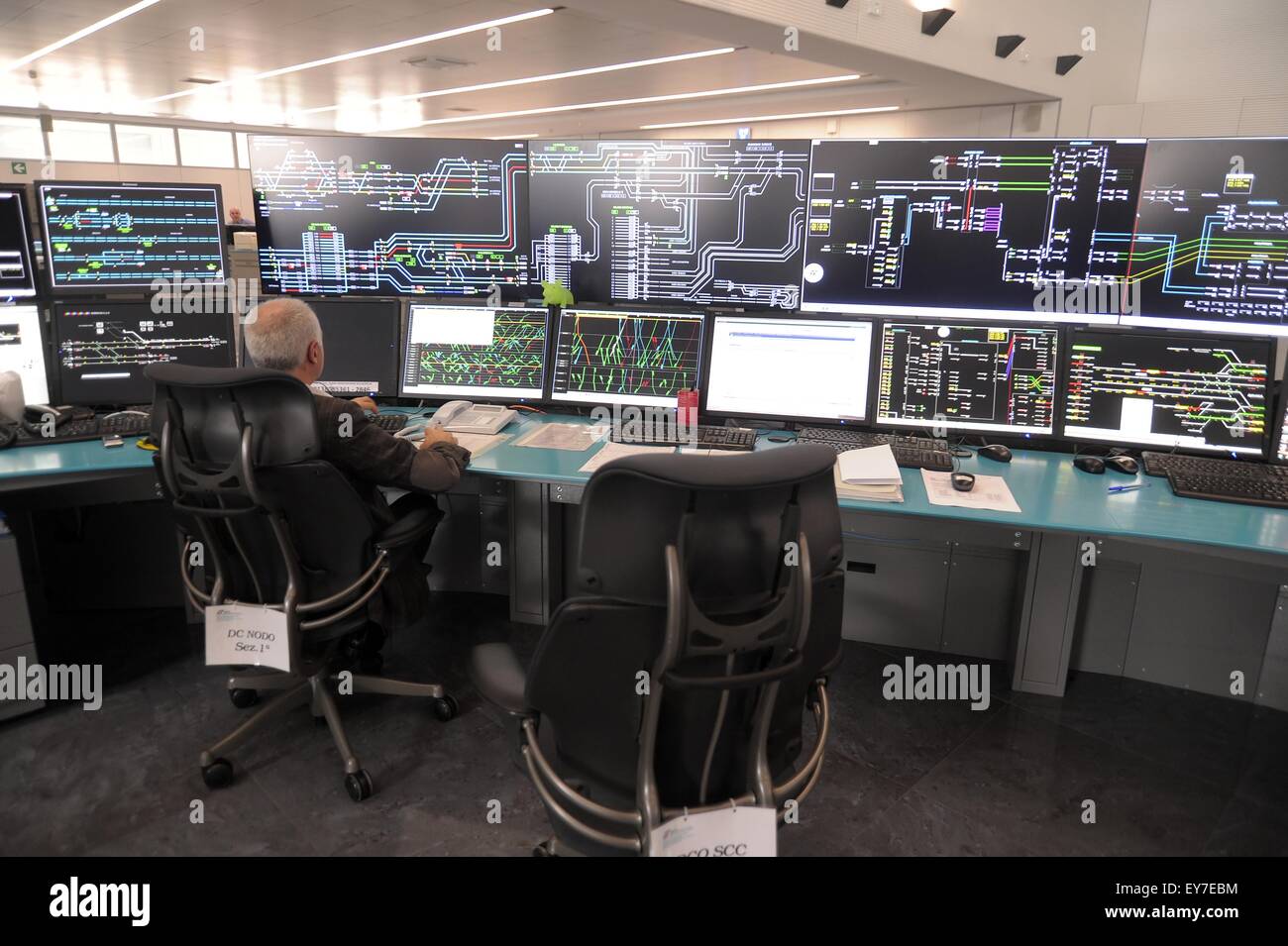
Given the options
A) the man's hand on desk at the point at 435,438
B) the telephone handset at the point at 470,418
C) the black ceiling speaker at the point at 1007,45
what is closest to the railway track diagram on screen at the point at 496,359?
the telephone handset at the point at 470,418

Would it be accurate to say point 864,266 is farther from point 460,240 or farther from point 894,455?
point 460,240

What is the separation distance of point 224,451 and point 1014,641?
238cm

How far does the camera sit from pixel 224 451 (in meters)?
1.82

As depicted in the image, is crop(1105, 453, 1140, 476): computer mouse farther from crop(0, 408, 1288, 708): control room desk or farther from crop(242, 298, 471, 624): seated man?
crop(242, 298, 471, 624): seated man

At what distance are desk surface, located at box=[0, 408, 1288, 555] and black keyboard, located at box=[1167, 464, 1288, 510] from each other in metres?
0.02

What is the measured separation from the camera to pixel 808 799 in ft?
6.85

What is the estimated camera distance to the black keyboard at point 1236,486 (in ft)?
6.81

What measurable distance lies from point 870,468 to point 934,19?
4974 millimetres

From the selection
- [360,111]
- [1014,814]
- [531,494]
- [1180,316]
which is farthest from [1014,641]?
[360,111]

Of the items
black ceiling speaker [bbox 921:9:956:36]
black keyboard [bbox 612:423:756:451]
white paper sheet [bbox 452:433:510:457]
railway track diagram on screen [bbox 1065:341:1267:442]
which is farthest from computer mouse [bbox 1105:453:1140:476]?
black ceiling speaker [bbox 921:9:956:36]

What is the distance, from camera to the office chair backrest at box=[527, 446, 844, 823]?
1.12 meters

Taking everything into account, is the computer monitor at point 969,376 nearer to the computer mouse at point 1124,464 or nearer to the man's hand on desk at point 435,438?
the computer mouse at point 1124,464

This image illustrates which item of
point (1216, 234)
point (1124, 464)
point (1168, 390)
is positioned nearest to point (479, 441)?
point (1124, 464)

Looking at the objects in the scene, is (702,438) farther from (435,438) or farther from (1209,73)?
(1209,73)
